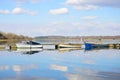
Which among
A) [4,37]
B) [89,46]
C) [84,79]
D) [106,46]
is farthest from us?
[4,37]

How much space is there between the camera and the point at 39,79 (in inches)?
1040

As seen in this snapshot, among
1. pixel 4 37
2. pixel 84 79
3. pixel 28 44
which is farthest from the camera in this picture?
pixel 4 37

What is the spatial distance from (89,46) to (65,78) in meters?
60.3

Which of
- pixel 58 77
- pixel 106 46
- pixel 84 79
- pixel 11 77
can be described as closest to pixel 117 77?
pixel 84 79

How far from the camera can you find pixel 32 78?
2719 cm

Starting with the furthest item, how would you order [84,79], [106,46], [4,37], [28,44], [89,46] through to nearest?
[4,37] < [106,46] < [89,46] < [28,44] < [84,79]

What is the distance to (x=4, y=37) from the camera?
19712 centimetres

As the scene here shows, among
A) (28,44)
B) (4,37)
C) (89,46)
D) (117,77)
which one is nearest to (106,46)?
(89,46)

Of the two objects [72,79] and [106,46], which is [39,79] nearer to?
[72,79]

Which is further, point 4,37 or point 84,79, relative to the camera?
point 4,37

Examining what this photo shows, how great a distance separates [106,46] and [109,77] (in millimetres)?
66274

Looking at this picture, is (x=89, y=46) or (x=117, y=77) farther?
(x=89, y=46)

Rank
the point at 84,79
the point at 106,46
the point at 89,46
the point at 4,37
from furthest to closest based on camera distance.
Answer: the point at 4,37
the point at 106,46
the point at 89,46
the point at 84,79

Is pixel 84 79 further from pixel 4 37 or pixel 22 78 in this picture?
pixel 4 37
